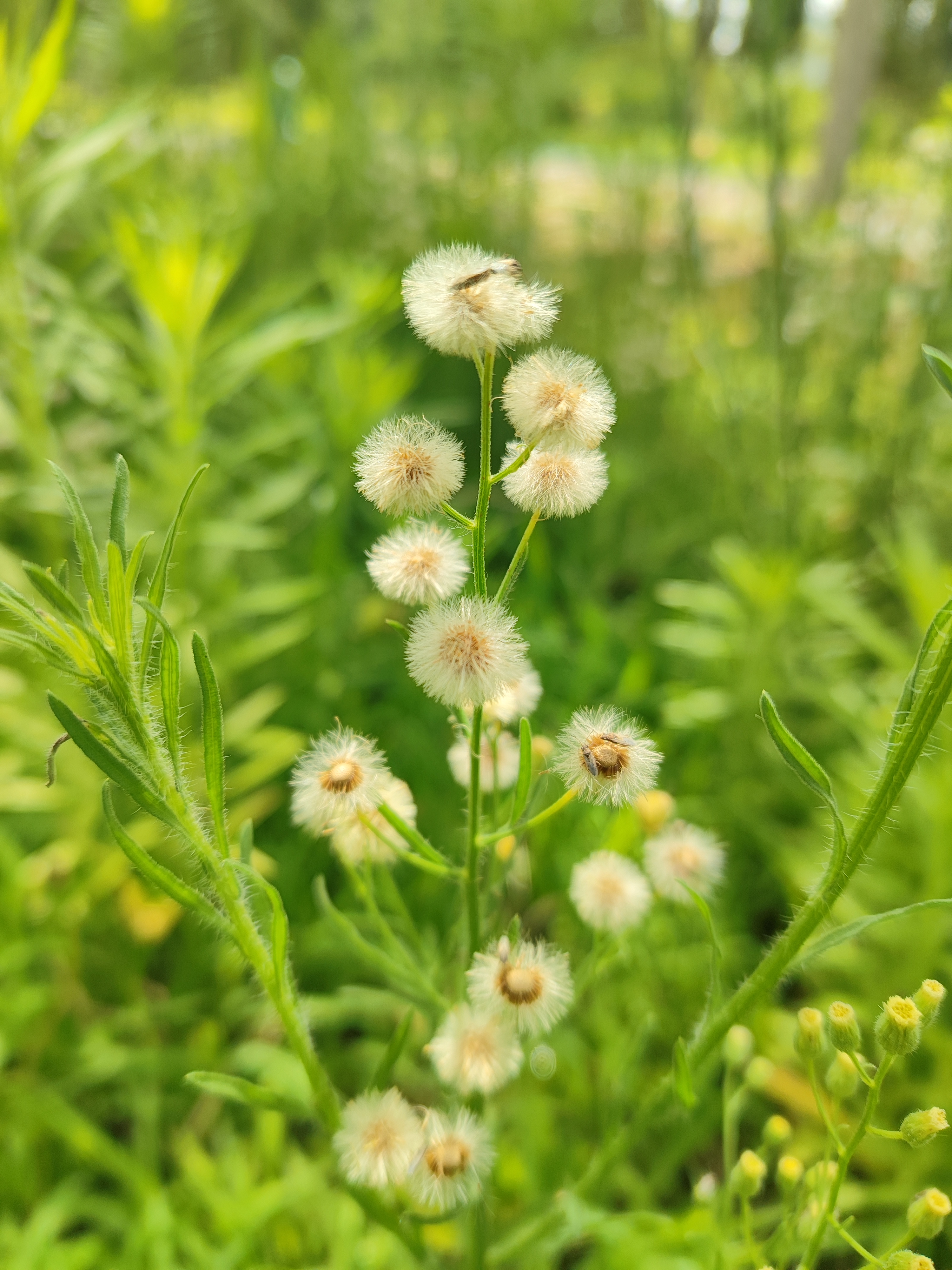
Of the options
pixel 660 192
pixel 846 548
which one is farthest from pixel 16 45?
pixel 660 192

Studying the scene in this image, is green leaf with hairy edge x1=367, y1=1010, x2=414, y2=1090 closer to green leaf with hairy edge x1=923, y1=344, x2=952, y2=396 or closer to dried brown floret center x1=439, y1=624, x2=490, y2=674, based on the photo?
dried brown floret center x1=439, y1=624, x2=490, y2=674

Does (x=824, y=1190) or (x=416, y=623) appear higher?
(x=416, y=623)

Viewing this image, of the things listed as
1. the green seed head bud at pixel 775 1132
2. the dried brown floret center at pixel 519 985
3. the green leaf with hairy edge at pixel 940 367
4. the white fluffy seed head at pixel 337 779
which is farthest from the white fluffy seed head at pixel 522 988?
the green leaf with hairy edge at pixel 940 367

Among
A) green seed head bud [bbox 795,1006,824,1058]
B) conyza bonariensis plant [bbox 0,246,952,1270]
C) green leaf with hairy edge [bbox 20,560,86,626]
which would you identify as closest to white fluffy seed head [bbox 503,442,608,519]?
conyza bonariensis plant [bbox 0,246,952,1270]

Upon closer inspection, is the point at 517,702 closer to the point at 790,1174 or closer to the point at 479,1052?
the point at 479,1052

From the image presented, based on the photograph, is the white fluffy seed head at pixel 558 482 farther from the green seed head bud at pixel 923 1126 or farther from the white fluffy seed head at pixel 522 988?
the green seed head bud at pixel 923 1126

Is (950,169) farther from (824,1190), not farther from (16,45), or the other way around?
(824,1190)

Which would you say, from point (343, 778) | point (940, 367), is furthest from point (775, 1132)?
point (940, 367)
